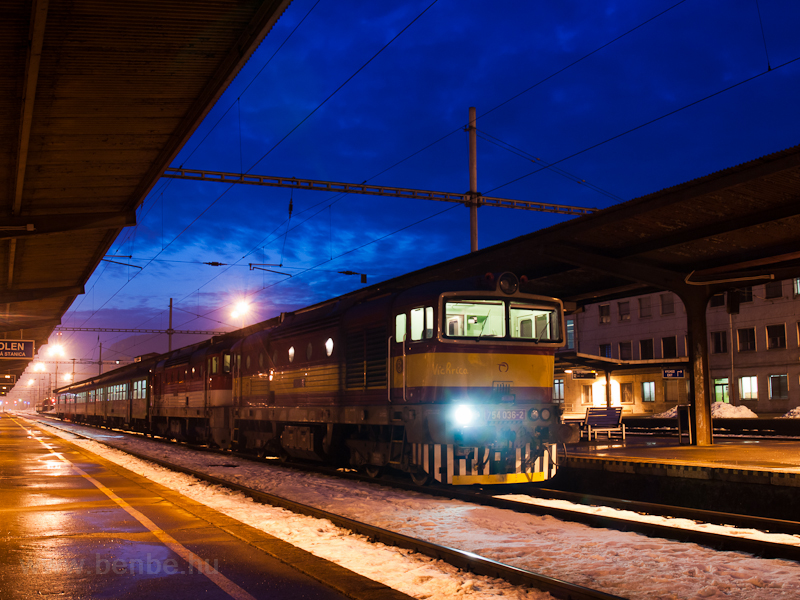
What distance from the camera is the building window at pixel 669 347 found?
163 feet

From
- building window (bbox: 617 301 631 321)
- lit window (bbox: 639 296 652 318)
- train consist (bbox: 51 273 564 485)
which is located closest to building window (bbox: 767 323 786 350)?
lit window (bbox: 639 296 652 318)

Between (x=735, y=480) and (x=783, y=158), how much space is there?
16.6 ft

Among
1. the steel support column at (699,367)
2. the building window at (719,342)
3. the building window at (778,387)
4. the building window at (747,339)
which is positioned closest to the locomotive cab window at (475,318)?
the steel support column at (699,367)

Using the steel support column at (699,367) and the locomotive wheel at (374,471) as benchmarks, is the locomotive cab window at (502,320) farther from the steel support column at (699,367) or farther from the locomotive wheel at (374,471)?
the steel support column at (699,367)

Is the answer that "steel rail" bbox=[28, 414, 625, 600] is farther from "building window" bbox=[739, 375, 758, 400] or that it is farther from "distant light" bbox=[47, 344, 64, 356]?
"distant light" bbox=[47, 344, 64, 356]

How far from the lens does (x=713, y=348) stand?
47.8 m

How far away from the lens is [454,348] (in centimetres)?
1127

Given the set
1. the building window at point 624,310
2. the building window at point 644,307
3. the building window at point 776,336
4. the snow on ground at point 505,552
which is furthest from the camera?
the building window at point 624,310

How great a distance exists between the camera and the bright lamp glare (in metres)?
10.9

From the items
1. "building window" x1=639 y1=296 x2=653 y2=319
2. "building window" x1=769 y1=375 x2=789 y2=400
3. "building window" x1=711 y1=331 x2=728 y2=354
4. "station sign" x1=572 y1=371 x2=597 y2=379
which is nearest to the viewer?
"station sign" x1=572 y1=371 x2=597 y2=379

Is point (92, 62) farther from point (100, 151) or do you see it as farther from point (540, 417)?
point (540, 417)

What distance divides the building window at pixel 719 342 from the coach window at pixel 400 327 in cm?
4086

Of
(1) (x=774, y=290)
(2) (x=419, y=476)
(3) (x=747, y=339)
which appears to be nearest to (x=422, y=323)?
(2) (x=419, y=476)

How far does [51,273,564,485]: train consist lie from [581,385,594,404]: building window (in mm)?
42357
